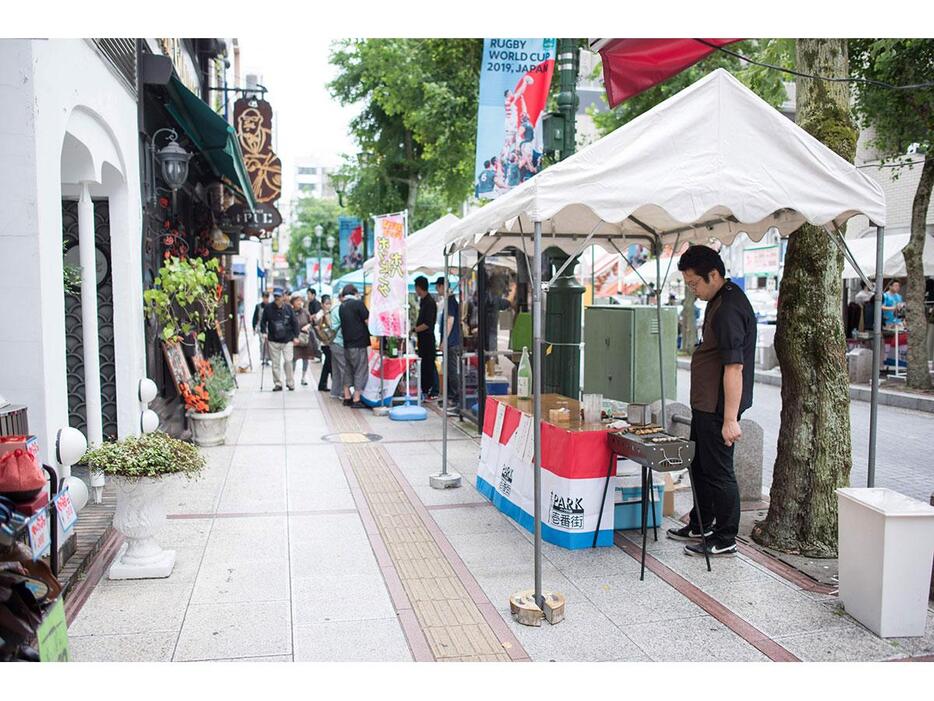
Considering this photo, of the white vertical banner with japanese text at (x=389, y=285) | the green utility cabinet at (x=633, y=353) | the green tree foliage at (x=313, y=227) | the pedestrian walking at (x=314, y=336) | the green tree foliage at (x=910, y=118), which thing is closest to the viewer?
the green utility cabinet at (x=633, y=353)

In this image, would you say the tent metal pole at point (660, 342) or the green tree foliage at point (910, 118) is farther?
the green tree foliage at point (910, 118)

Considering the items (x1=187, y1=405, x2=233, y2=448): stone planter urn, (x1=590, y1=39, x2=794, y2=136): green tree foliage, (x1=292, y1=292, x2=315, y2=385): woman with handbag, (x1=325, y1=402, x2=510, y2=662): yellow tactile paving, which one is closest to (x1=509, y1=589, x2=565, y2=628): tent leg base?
(x1=325, y1=402, x2=510, y2=662): yellow tactile paving

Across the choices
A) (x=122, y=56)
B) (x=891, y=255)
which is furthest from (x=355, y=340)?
(x=891, y=255)

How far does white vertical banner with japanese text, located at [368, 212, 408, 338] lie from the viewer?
11.6m

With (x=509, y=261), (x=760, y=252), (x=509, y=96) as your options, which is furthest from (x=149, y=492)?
(x=760, y=252)

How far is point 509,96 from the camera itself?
9867 millimetres

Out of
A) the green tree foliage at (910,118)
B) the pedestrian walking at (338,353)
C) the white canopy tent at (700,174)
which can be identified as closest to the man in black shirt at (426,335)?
the pedestrian walking at (338,353)

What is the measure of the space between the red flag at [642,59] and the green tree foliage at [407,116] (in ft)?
43.1

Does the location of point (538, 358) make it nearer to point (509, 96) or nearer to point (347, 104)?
point (509, 96)

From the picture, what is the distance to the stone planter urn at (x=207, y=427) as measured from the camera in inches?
382

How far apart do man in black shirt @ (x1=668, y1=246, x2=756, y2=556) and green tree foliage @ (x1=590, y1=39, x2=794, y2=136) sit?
4.66 m

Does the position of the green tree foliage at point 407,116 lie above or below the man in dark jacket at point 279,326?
above

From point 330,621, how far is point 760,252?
94.4 feet

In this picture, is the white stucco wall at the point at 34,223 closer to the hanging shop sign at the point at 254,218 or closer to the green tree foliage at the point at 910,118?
the hanging shop sign at the point at 254,218
